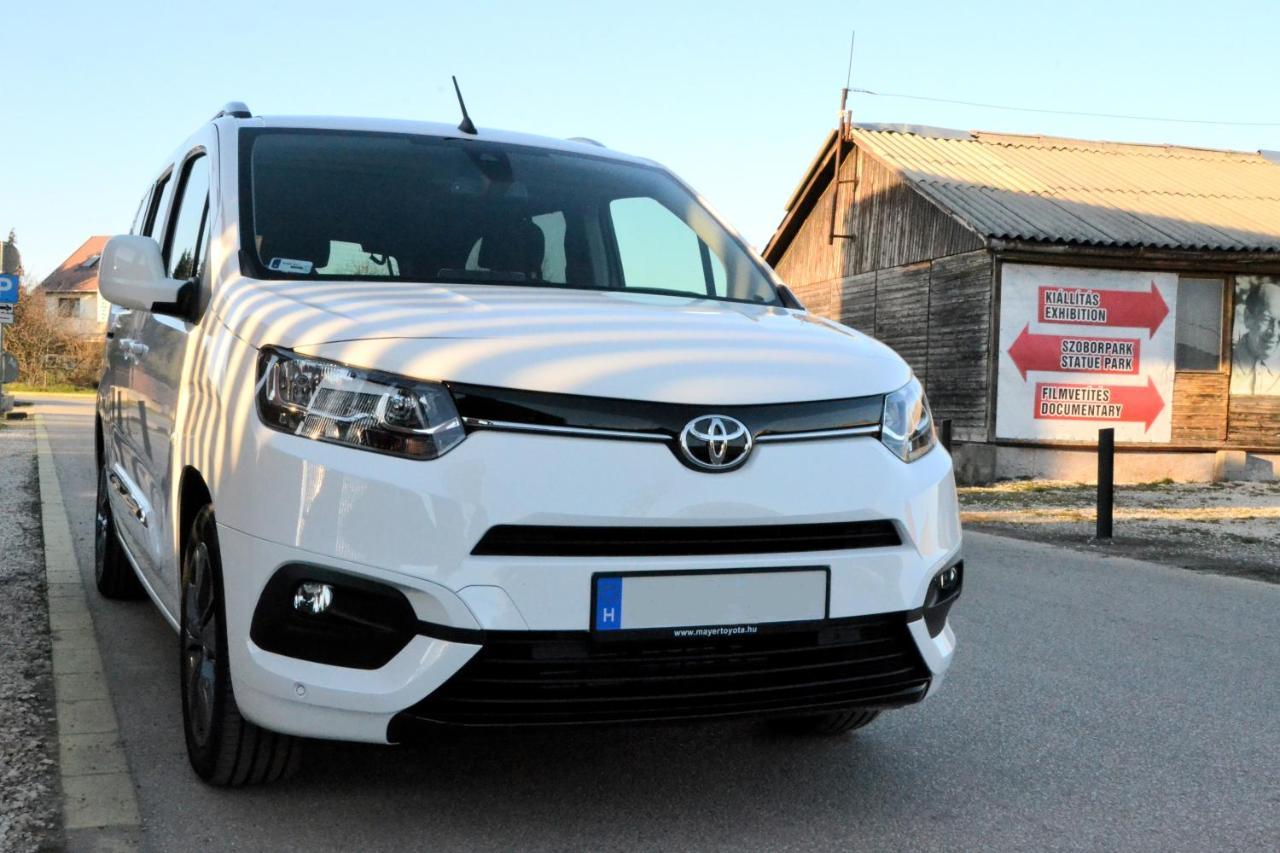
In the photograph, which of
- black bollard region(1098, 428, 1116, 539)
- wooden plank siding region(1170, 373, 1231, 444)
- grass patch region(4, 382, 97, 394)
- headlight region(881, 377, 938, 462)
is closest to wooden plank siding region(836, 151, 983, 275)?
wooden plank siding region(1170, 373, 1231, 444)

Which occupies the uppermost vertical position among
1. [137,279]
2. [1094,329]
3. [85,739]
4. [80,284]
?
[80,284]

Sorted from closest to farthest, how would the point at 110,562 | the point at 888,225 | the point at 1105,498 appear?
the point at 110,562
the point at 1105,498
the point at 888,225

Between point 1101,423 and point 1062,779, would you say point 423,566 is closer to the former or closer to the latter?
point 1062,779

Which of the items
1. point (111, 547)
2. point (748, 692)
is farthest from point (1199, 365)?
point (748, 692)

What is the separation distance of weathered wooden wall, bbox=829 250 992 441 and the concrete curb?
15470 millimetres

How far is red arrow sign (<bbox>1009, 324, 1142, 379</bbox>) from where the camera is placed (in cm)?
1959

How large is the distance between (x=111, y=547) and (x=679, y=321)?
3634 millimetres

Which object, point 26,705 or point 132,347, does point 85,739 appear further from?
point 132,347

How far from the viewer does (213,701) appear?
3.17 meters

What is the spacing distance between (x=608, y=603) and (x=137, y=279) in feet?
5.95

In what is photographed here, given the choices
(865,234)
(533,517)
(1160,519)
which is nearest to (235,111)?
(533,517)

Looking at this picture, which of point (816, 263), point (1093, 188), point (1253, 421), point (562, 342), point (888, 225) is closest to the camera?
point (562, 342)

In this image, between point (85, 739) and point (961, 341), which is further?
point (961, 341)

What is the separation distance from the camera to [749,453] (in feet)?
9.50
